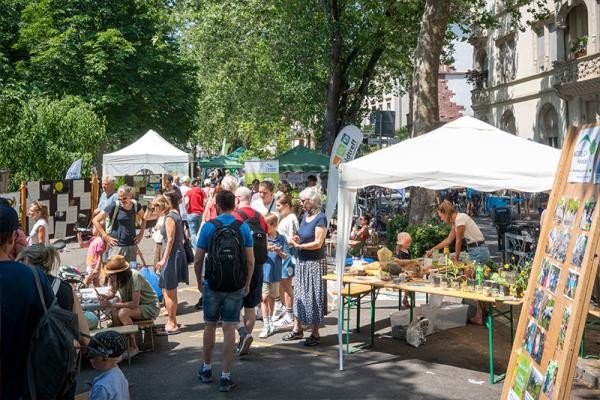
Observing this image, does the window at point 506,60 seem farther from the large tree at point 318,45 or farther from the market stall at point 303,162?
the market stall at point 303,162

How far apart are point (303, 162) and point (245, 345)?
44.2 ft

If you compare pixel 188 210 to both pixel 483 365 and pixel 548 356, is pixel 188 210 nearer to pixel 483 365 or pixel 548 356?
pixel 483 365

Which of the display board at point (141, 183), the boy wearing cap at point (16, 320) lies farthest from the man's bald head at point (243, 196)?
the display board at point (141, 183)

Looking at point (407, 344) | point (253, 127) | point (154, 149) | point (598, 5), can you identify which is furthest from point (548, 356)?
point (253, 127)

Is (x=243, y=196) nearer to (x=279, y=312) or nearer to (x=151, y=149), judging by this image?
(x=279, y=312)

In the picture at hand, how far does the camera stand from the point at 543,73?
2850 cm

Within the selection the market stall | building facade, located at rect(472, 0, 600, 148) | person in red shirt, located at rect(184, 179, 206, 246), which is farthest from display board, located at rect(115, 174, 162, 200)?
building facade, located at rect(472, 0, 600, 148)

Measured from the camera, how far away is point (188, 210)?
12594mm

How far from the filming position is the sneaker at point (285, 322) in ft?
27.5

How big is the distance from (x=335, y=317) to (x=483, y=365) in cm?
264

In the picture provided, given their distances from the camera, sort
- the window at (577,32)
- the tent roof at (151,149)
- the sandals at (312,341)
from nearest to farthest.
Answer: the sandals at (312,341) < the tent roof at (151,149) < the window at (577,32)

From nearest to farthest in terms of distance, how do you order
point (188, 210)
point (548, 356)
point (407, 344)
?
point (548, 356)
point (407, 344)
point (188, 210)

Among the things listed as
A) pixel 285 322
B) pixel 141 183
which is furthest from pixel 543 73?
pixel 285 322

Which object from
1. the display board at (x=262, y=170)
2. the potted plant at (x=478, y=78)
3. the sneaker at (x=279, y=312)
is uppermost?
the potted plant at (x=478, y=78)
